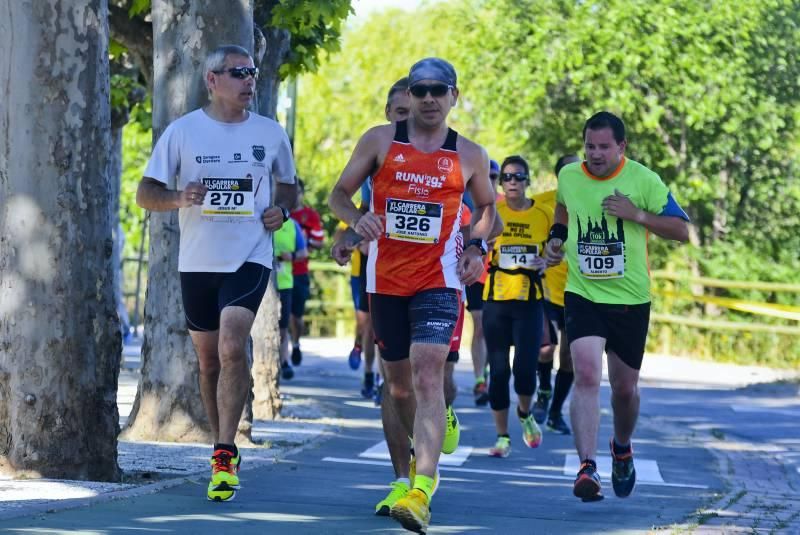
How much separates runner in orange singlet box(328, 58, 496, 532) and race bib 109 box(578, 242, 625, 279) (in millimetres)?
1451

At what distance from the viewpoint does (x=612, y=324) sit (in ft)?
31.1

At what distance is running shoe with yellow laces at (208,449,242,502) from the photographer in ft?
27.0

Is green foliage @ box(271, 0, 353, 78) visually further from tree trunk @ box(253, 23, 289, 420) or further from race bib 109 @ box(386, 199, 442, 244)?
race bib 109 @ box(386, 199, 442, 244)

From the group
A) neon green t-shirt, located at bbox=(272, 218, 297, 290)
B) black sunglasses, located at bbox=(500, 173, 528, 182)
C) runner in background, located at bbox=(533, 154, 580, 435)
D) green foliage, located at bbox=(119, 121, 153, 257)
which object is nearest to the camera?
black sunglasses, located at bbox=(500, 173, 528, 182)

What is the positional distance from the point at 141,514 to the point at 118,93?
11249 mm

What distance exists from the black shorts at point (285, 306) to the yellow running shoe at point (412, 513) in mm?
11508

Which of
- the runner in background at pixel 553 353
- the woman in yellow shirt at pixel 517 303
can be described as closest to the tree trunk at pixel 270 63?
the woman in yellow shirt at pixel 517 303

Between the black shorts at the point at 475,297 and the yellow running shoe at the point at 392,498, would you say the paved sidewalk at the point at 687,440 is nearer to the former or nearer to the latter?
the yellow running shoe at the point at 392,498

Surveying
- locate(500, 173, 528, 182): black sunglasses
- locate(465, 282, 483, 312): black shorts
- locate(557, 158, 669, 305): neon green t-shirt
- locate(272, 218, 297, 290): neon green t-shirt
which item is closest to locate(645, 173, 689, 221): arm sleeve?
locate(557, 158, 669, 305): neon green t-shirt

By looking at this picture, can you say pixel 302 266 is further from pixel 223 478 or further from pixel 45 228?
pixel 223 478

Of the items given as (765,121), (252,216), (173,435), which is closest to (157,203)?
(252,216)

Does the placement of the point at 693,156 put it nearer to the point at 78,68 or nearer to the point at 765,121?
the point at 765,121

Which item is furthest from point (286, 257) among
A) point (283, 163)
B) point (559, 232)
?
point (283, 163)

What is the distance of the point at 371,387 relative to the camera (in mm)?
17828
